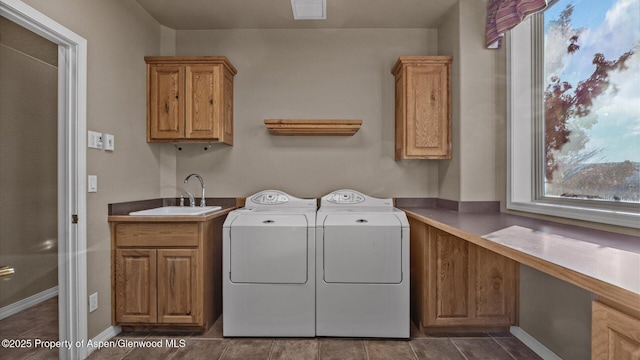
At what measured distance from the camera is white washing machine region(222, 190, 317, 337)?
2.15 meters

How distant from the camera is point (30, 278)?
232cm

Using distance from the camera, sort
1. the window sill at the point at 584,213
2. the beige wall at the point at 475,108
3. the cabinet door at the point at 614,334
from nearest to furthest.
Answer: the cabinet door at the point at 614,334, the window sill at the point at 584,213, the beige wall at the point at 475,108

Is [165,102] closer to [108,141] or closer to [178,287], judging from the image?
[108,141]

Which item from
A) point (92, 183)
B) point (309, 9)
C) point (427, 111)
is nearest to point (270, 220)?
point (92, 183)

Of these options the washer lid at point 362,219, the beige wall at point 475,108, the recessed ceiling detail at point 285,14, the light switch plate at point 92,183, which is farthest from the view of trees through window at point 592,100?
the light switch plate at point 92,183

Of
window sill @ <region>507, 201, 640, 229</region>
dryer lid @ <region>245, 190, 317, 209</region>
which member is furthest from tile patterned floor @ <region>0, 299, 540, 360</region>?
dryer lid @ <region>245, 190, 317, 209</region>

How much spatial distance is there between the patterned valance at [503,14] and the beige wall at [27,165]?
3.07 m

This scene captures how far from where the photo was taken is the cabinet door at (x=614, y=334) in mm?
741

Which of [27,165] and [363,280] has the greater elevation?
[27,165]

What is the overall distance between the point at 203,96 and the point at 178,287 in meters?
1.55

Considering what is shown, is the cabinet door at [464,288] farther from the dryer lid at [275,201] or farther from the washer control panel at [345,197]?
the dryer lid at [275,201]

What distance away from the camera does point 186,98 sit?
2609 mm

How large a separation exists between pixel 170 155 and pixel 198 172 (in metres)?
0.32

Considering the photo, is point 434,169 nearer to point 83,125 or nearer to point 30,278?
point 83,125
